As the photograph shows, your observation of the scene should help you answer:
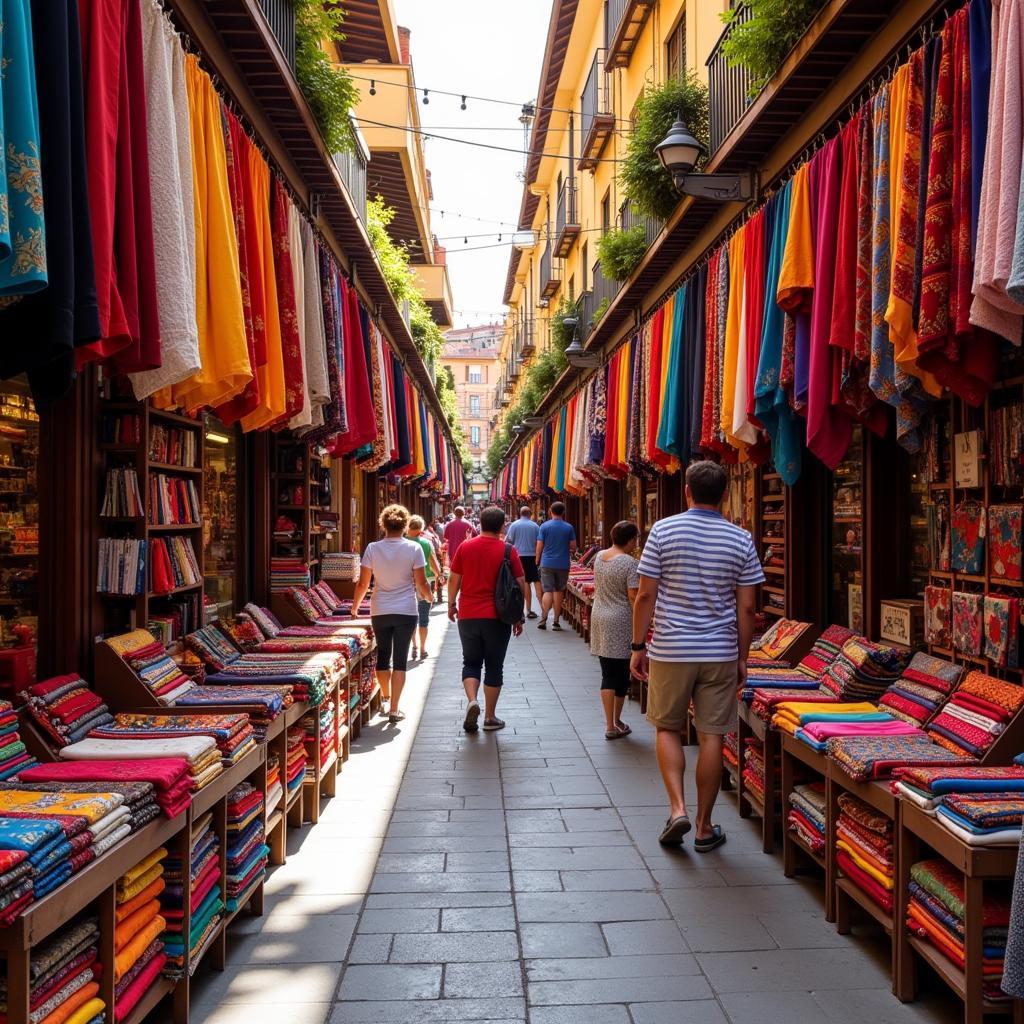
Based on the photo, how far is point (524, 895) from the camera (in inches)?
176

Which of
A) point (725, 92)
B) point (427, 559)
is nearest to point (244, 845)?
point (725, 92)

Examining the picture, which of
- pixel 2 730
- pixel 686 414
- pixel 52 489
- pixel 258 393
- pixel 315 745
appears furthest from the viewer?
pixel 686 414

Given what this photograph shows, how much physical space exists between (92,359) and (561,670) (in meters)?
8.85

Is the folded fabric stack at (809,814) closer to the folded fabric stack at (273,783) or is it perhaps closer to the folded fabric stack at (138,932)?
the folded fabric stack at (273,783)

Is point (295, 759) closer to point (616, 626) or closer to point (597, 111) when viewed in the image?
point (616, 626)

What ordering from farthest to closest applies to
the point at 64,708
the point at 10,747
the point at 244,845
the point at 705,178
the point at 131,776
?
the point at 705,178 → the point at 244,845 → the point at 64,708 → the point at 10,747 → the point at 131,776

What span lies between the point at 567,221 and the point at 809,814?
19.0 metres

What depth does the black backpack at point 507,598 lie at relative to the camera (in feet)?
25.8

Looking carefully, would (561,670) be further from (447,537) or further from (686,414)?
(447,537)

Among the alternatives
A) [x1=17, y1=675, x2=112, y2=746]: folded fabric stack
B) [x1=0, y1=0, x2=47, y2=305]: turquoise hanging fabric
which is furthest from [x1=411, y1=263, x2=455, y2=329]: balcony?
[x1=0, y1=0, x2=47, y2=305]: turquoise hanging fabric

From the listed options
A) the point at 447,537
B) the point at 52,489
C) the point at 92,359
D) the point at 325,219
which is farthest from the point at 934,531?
the point at 447,537

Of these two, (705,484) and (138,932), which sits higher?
(705,484)

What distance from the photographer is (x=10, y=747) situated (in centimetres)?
344

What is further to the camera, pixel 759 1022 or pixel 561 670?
pixel 561 670
